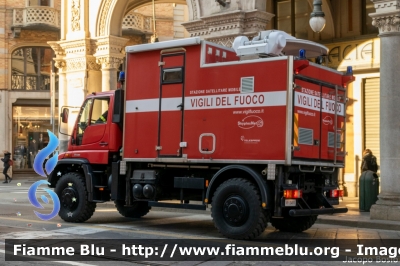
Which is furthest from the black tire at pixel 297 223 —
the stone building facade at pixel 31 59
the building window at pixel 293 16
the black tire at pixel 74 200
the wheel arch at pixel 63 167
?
the stone building facade at pixel 31 59

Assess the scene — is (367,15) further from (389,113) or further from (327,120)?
(327,120)

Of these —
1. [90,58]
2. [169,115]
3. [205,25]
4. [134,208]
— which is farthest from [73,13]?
[169,115]

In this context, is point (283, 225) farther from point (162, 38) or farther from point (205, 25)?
point (162, 38)

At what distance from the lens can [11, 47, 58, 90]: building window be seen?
36500 mm

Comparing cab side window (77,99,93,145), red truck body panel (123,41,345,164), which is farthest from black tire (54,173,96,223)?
red truck body panel (123,41,345,164)

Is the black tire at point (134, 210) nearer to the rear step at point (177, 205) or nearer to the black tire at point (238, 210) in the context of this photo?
the rear step at point (177, 205)

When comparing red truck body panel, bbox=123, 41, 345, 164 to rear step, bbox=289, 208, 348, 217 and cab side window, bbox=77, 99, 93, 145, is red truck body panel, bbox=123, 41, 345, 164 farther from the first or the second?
cab side window, bbox=77, 99, 93, 145

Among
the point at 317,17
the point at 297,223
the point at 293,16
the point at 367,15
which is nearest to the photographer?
the point at 297,223

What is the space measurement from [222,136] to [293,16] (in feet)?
34.6

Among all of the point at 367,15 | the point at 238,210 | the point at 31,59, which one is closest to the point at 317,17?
the point at 367,15

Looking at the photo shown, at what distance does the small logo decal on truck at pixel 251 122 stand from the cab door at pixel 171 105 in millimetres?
1298

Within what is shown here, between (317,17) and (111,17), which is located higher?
(111,17)

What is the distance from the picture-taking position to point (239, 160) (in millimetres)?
10844

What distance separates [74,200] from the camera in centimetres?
1316
